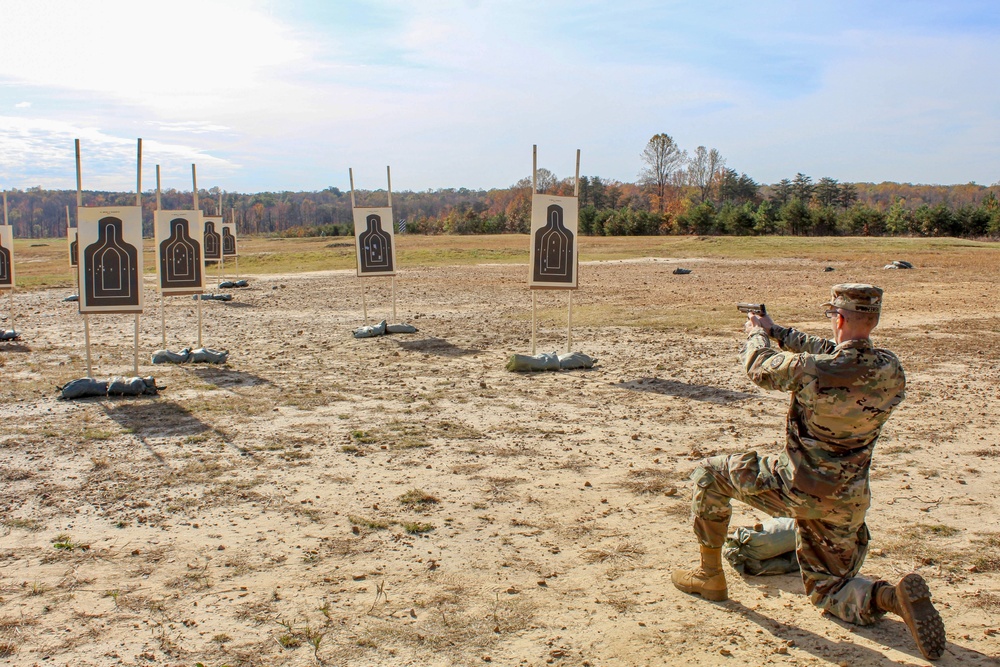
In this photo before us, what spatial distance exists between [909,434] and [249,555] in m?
5.77

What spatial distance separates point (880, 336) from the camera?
12.9 metres

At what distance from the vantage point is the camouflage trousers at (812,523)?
3.80 meters

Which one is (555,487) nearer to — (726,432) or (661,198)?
(726,432)

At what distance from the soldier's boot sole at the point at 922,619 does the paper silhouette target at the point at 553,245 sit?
860cm

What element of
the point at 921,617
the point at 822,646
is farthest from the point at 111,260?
the point at 921,617

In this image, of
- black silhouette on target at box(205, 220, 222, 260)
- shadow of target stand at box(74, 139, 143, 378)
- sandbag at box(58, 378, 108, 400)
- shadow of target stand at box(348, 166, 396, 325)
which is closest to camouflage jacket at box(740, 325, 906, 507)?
sandbag at box(58, 378, 108, 400)

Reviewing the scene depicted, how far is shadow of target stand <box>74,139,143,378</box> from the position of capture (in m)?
9.98

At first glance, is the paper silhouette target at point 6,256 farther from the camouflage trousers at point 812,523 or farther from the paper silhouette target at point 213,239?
the camouflage trousers at point 812,523

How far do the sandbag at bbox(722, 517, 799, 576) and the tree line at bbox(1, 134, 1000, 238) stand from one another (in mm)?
7712

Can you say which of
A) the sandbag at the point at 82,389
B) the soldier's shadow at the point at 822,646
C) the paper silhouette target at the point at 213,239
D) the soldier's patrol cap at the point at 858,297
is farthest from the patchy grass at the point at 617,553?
the paper silhouette target at the point at 213,239

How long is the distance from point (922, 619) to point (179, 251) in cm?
1166

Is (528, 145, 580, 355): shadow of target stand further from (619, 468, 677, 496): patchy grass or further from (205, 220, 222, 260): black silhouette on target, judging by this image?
(205, 220, 222, 260): black silhouette on target

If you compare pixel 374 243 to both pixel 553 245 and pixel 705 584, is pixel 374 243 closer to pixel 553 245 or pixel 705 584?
pixel 553 245

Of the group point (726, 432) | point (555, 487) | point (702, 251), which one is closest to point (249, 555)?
point (555, 487)
